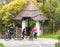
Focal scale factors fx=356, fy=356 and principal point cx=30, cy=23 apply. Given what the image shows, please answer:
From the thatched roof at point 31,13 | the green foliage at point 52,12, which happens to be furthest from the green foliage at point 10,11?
the green foliage at point 52,12

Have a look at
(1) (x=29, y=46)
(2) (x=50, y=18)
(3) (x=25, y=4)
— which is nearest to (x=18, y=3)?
(3) (x=25, y=4)

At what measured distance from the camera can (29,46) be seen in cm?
2822

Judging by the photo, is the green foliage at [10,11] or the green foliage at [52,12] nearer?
the green foliage at [52,12]

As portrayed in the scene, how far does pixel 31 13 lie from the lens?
46.6 metres

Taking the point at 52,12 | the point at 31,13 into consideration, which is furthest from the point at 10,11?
the point at 52,12

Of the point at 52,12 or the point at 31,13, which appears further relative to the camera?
the point at 52,12

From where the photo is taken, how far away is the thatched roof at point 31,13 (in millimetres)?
46156

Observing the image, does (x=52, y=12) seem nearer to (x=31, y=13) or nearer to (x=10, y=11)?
(x=31, y=13)

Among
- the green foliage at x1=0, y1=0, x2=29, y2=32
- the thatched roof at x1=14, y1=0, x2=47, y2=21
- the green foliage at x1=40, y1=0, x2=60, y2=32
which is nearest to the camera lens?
the thatched roof at x1=14, y1=0, x2=47, y2=21

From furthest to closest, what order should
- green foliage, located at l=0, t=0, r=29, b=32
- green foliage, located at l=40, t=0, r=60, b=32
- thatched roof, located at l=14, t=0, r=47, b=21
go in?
1. green foliage, located at l=0, t=0, r=29, b=32
2. green foliage, located at l=40, t=0, r=60, b=32
3. thatched roof, located at l=14, t=0, r=47, b=21

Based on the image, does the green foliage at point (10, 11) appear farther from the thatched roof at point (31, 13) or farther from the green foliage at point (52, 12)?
the green foliage at point (52, 12)

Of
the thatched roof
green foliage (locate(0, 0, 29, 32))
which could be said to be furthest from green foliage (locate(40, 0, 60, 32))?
green foliage (locate(0, 0, 29, 32))

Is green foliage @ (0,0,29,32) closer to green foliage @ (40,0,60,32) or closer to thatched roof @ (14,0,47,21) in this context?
thatched roof @ (14,0,47,21)

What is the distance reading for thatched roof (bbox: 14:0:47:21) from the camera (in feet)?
151
